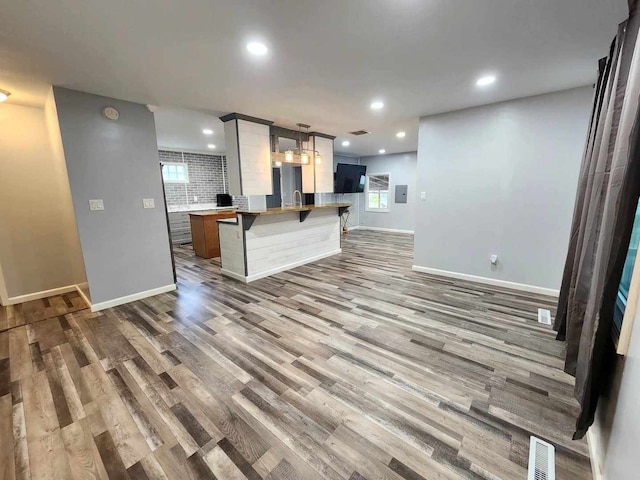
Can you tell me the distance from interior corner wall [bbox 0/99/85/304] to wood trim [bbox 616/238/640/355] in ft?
15.0

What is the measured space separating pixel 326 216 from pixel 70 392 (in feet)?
14.5

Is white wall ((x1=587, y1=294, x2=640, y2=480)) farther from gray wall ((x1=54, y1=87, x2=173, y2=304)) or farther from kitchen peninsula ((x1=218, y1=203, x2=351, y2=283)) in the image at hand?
gray wall ((x1=54, y1=87, x2=173, y2=304))

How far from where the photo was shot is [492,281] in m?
3.81

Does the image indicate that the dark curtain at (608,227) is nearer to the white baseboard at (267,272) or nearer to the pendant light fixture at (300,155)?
the white baseboard at (267,272)

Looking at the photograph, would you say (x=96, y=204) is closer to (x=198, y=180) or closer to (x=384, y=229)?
(x=198, y=180)

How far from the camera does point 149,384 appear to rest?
6.35ft

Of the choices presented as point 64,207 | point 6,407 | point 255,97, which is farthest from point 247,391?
point 64,207

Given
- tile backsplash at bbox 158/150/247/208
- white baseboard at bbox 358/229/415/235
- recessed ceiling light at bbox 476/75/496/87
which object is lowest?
white baseboard at bbox 358/229/415/235

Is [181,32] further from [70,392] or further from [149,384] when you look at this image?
[70,392]

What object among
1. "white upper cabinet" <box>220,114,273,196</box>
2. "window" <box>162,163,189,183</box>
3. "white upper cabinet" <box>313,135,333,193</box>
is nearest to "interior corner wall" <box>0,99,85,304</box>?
"white upper cabinet" <box>220,114,273,196</box>

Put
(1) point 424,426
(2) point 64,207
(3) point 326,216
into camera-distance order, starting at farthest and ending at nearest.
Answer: (3) point 326,216 → (2) point 64,207 → (1) point 424,426

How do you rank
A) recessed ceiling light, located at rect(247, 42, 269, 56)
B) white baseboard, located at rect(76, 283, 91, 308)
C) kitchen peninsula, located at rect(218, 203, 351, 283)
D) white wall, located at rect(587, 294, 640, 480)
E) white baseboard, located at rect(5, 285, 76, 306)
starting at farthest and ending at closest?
kitchen peninsula, located at rect(218, 203, 351, 283) < white baseboard, located at rect(5, 285, 76, 306) < white baseboard, located at rect(76, 283, 91, 308) < recessed ceiling light, located at rect(247, 42, 269, 56) < white wall, located at rect(587, 294, 640, 480)

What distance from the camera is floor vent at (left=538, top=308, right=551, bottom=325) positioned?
2.74m

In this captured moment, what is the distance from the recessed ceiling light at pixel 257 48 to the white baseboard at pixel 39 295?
4.21 meters
